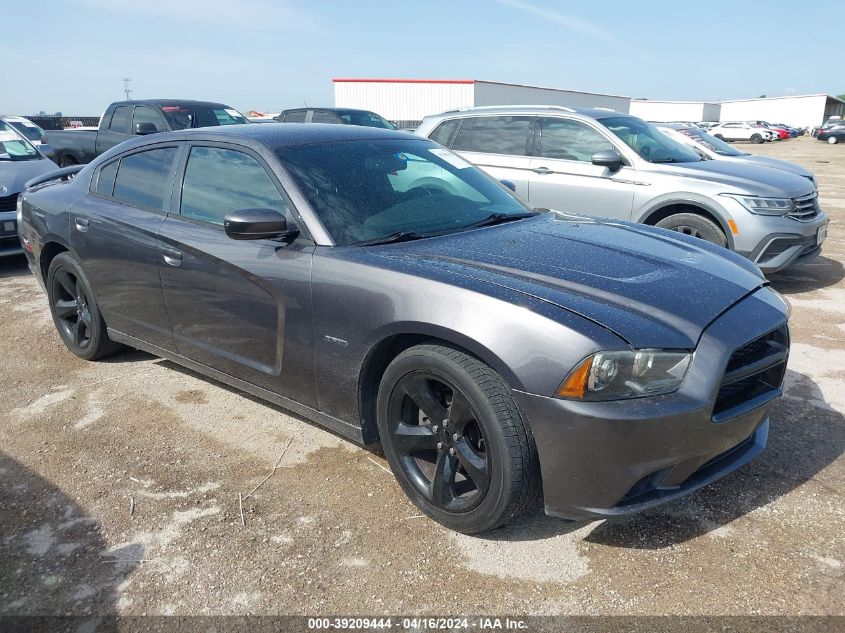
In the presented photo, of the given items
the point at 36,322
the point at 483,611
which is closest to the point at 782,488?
the point at 483,611

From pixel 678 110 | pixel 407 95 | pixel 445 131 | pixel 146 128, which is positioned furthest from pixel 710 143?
pixel 678 110

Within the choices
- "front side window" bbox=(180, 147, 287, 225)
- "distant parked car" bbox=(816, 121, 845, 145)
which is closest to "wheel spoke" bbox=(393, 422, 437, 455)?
"front side window" bbox=(180, 147, 287, 225)

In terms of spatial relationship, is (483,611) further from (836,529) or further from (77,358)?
(77,358)

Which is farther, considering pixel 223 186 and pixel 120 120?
pixel 120 120

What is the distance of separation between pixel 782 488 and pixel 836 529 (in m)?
0.33

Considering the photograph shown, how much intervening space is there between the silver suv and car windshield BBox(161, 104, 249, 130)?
5.18 meters

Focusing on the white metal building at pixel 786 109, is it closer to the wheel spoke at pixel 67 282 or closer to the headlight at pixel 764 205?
the headlight at pixel 764 205

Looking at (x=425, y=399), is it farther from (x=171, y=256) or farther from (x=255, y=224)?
(x=171, y=256)

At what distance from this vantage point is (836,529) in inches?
109

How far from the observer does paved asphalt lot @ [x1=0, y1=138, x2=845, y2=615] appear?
243 cm

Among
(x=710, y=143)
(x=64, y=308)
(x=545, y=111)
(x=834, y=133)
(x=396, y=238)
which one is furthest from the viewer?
(x=834, y=133)

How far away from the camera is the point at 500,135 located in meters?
7.66

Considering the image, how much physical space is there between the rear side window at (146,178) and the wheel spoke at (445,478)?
2.27 metres

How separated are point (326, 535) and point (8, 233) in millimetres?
6791
